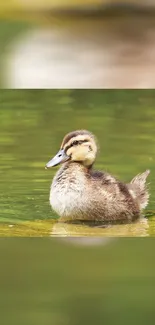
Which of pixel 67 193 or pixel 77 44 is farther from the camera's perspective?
pixel 77 44

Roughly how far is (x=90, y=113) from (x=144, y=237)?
0.72 m

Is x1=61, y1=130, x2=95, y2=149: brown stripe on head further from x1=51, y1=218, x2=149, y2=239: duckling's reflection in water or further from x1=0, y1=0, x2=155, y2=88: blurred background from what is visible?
x1=0, y1=0, x2=155, y2=88: blurred background

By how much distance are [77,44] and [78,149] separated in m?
1.05

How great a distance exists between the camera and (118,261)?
182 cm

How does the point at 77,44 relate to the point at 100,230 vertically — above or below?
above

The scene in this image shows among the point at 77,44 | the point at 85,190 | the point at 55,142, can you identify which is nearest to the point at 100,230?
the point at 85,190

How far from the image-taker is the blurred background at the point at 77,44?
2.97 meters

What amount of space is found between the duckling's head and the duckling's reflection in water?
118 mm

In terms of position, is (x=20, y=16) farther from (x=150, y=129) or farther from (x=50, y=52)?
(x=150, y=129)

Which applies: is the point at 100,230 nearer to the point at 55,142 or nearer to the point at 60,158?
the point at 60,158

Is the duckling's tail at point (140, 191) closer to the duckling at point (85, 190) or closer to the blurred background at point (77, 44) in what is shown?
the duckling at point (85, 190)

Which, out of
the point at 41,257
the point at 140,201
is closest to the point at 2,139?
the point at 140,201

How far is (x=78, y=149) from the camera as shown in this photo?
2125 mm

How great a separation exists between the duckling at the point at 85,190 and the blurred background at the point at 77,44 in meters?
0.76
